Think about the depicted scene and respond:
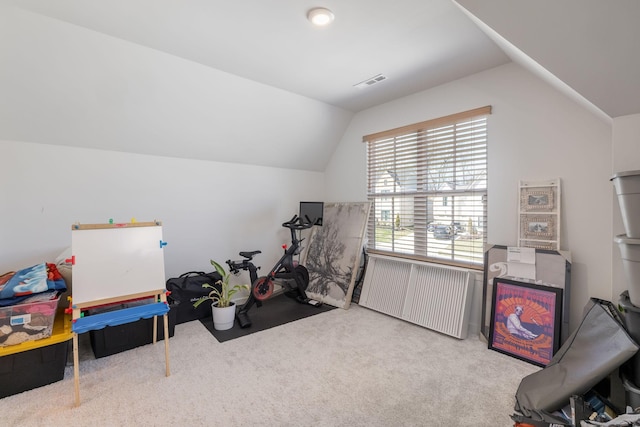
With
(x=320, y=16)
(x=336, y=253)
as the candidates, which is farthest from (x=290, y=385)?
(x=320, y=16)

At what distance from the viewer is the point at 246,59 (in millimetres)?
2643

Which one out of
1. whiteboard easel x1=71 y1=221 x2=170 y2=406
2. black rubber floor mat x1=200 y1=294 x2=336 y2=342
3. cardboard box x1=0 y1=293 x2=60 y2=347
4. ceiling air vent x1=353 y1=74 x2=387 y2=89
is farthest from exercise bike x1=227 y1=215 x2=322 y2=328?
ceiling air vent x1=353 y1=74 x2=387 y2=89

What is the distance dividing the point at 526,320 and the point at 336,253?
225 cm

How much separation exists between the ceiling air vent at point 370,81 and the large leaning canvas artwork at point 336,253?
1.50 meters

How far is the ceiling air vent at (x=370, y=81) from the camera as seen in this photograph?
3.05 meters

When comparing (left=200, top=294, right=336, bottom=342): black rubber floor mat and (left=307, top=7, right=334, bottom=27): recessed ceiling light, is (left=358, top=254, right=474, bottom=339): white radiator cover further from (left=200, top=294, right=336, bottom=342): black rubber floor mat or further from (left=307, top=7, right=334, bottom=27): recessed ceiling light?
(left=307, top=7, right=334, bottom=27): recessed ceiling light

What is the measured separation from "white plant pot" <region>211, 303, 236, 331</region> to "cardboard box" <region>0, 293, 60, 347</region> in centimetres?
Answer: 127

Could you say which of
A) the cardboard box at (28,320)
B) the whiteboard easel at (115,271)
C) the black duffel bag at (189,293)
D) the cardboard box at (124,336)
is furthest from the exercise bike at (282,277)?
the cardboard box at (28,320)

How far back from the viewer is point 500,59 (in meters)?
2.68

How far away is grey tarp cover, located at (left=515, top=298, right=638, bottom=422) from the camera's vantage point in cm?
163

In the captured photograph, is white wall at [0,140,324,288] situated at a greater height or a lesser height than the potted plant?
greater

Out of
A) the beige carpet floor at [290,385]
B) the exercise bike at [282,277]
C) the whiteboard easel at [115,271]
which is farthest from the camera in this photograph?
the exercise bike at [282,277]

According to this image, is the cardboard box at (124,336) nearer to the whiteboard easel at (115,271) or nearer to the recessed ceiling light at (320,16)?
the whiteboard easel at (115,271)

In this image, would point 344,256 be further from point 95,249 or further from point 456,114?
point 95,249
